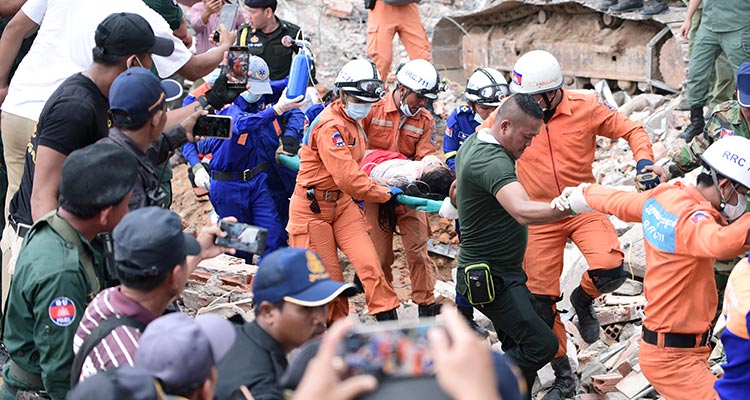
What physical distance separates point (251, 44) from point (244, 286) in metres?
2.83

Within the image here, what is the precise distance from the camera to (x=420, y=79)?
27.8 ft

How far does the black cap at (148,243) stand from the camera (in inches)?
146

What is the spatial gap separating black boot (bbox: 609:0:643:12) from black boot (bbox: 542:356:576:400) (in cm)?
760

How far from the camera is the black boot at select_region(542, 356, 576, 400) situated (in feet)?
22.8

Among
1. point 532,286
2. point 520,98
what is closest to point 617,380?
point 532,286

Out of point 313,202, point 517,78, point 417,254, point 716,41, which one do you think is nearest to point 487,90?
point 517,78

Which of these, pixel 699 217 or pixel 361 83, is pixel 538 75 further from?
pixel 699 217

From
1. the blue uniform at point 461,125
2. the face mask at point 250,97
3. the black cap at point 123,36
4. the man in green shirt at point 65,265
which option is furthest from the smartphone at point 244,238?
the face mask at point 250,97

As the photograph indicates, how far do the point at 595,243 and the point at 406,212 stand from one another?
2.02 metres

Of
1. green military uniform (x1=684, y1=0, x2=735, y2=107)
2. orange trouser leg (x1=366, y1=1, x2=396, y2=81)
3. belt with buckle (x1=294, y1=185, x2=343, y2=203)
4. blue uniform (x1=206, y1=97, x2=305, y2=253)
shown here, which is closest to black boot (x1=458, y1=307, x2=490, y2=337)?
belt with buckle (x1=294, y1=185, x2=343, y2=203)

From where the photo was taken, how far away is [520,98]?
6039 millimetres

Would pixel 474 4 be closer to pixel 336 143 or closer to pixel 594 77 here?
pixel 594 77

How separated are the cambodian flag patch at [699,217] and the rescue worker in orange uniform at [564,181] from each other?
192 centimetres

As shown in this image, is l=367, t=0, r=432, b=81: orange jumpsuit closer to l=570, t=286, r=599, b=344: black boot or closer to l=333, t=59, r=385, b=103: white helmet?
l=333, t=59, r=385, b=103: white helmet
